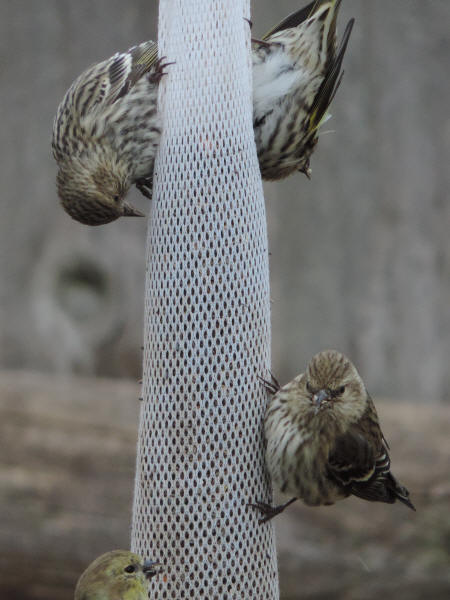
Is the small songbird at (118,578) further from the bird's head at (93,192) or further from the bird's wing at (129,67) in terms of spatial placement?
the bird's wing at (129,67)

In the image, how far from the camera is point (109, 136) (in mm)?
4699

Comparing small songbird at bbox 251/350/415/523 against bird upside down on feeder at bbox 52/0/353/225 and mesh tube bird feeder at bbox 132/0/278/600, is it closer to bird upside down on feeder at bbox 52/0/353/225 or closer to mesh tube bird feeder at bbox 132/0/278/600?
mesh tube bird feeder at bbox 132/0/278/600

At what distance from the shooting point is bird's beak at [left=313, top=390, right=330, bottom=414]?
456 centimetres

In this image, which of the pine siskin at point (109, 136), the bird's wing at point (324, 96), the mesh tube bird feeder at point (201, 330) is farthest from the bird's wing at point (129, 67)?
the bird's wing at point (324, 96)

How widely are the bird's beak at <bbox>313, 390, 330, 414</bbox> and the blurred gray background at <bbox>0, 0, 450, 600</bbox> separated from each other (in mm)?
3477

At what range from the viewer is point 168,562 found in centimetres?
455

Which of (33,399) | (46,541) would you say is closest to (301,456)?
(46,541)

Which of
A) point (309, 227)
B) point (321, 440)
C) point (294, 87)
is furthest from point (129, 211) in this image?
point (309, 227)

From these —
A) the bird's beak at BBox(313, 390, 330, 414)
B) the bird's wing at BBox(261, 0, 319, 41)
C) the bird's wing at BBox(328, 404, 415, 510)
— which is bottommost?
the bird's wing at BBox(328, 404, 415, 510)

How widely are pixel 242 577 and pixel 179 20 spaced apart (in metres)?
2.15

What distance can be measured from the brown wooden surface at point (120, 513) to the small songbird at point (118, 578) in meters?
2.64

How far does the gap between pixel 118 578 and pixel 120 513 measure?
2.95 m

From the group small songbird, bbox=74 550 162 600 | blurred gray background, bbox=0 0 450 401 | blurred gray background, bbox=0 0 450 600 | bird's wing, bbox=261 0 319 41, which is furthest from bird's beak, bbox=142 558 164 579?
blurred gray background, bbox=0 0 450 401

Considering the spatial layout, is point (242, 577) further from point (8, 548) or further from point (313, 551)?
point (8, 548)
